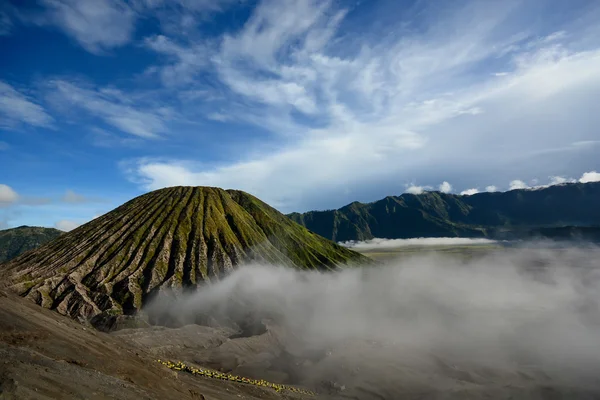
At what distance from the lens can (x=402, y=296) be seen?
184 m

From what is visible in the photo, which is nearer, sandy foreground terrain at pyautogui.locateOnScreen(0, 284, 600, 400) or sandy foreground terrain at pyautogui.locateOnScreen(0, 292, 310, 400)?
sandy foreground terrain at pyautogui.locateOnScreen(0, 292, 310, 400)

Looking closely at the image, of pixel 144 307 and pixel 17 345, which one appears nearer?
pixel 17 345

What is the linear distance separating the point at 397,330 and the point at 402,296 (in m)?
56.8

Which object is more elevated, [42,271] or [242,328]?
[42,271]

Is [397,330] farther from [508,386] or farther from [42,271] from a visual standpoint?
[42,271]

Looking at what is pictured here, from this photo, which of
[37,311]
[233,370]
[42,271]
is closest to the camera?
[37,311]

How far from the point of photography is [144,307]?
15712 centimetres

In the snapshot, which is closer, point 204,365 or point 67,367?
point 67,367

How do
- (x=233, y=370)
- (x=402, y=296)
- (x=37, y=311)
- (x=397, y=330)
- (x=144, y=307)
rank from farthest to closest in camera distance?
(x=402, y=296)
(x=144, y=307)
(x=397, y=330)
(x=233, y=370)
(x=37, y=311)

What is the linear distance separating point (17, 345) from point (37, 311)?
17.1 m

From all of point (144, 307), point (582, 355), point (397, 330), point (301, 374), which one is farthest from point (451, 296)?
point (144, 307)

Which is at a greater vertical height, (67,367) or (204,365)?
(67,367)

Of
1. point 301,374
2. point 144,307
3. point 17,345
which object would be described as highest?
point 17,345

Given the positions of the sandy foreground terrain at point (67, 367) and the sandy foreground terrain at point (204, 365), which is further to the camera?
the sandy foreground terrain at point (204, 365)
